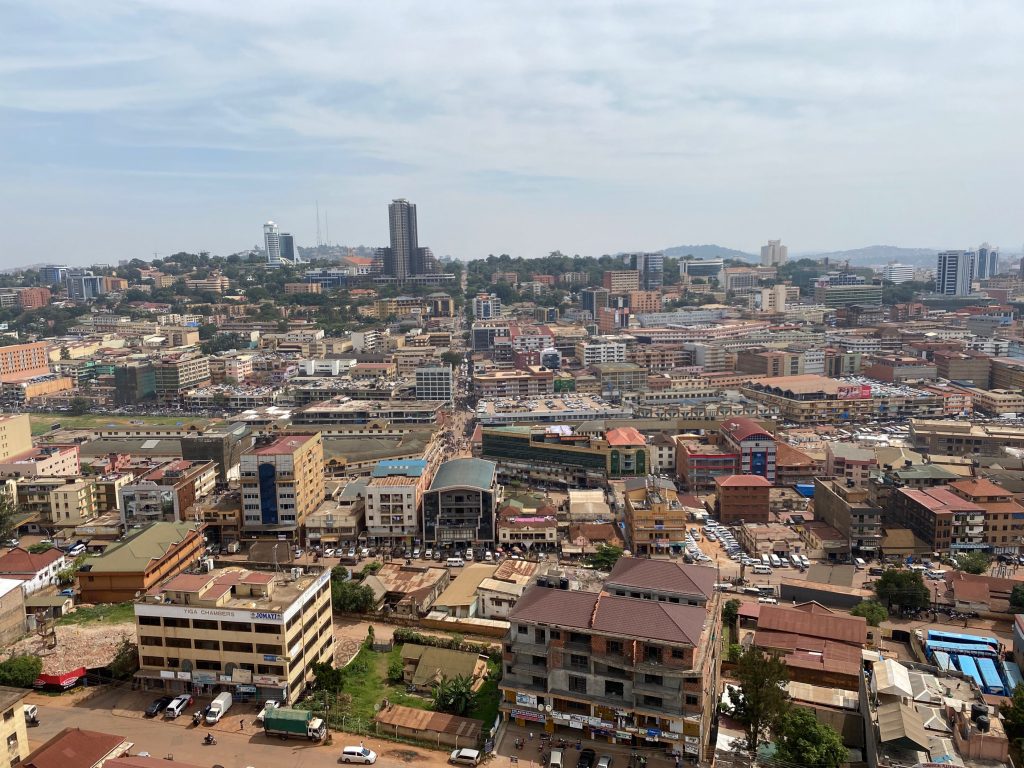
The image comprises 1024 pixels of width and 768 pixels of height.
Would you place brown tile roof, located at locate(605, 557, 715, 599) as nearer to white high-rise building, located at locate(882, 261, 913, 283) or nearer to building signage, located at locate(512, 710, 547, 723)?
building signage, located at locate(512, 710, 547, 723)

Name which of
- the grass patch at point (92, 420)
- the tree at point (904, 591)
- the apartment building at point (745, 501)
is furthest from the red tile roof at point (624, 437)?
the grass patch at point (92, 420)

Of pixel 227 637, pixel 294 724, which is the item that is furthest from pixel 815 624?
pixel 227 637

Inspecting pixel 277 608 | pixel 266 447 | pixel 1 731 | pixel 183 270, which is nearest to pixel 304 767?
pixel 277 608

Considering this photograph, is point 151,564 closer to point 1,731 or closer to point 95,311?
point 1,731

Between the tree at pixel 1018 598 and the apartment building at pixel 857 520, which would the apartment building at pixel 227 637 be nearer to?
the apartment building at pixel 857 520

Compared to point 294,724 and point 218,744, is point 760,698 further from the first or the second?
point 218,744

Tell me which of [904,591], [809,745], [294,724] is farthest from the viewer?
[904,591]
